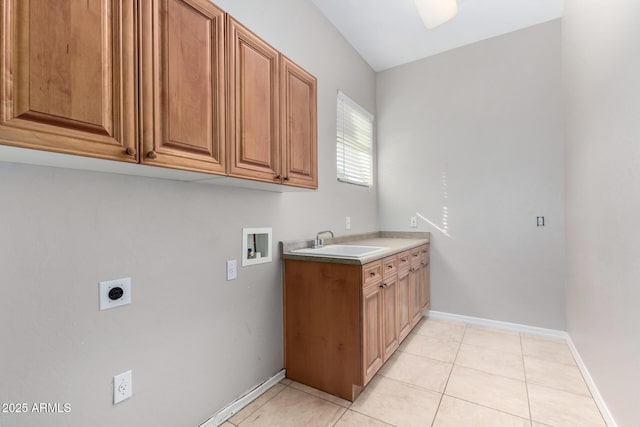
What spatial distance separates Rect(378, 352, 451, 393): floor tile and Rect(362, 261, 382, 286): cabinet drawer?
80 centimetres

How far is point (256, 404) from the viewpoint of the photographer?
6.16 ft

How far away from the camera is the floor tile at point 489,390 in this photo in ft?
6.08

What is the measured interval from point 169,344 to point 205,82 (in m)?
1.32

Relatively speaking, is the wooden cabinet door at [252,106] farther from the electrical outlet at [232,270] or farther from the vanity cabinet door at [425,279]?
the vanity cabinet door at [425,279]

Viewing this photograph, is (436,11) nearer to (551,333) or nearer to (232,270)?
(232,270)

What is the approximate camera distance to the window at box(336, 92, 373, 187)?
302cm

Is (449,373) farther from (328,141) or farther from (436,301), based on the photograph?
(328,141)

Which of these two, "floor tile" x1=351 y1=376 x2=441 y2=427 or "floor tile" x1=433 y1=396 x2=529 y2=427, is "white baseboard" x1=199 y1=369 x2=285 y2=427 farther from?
"floor tile" x1=433 y1=396 x2=529 y2=427

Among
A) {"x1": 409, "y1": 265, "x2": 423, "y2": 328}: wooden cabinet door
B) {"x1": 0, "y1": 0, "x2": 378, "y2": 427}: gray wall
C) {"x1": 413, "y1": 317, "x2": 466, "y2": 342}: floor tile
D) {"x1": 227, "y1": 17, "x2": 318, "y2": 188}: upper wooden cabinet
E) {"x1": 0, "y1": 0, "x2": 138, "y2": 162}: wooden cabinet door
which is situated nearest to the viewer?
{"x1": 0, "y1": 0, "x2": 138, "y2": 162}: wooden cabinet door

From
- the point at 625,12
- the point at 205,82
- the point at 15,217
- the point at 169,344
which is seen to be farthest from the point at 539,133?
the point at 15,217

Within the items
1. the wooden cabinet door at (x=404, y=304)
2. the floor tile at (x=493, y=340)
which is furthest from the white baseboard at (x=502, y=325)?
the wooden cabinet door at (x=404, y=304)

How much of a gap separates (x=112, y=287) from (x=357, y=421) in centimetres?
153

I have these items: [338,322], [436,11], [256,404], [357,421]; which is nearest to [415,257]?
[338,322]

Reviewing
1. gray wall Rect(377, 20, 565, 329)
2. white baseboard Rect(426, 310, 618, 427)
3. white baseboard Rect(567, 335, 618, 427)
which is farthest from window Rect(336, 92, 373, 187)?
white baseboard Rect(567, 335, 618, 427)
